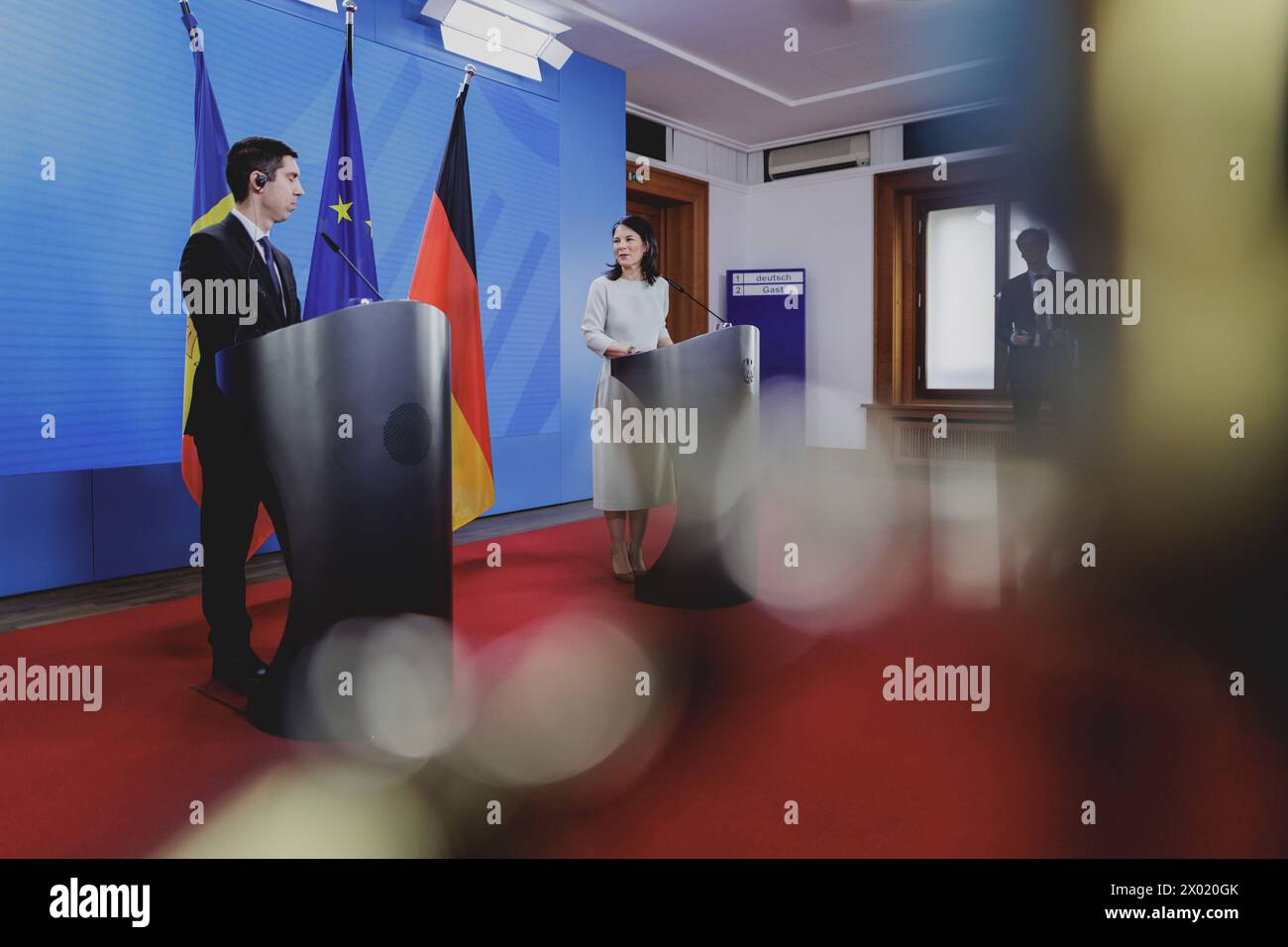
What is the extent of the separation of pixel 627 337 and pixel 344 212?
1.41 meters

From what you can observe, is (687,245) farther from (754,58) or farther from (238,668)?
(238,668)

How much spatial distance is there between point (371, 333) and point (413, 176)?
2842 millimetres

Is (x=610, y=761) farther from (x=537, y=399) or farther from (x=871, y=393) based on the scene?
(x=871, y=393)

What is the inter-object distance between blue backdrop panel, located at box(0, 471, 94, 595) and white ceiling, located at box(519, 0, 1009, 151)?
3.31m

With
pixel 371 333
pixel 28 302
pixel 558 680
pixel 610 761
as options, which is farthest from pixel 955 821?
pixel 28 302

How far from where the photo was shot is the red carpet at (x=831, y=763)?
1.24 meters

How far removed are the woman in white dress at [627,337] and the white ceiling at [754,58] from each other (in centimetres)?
157

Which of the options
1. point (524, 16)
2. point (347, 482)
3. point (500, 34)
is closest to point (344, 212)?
point (500, 34)

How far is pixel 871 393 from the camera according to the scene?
6828 millimetres

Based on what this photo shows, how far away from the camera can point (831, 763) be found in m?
1.56

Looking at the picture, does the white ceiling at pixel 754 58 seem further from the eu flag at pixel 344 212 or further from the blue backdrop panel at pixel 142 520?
the blue backdrop panel at pixel 142 520

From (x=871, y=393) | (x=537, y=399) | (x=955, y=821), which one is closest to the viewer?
(x=955, y=821)

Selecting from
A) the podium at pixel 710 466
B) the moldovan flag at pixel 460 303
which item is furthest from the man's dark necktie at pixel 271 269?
the moldovan flag at pixel 460 303

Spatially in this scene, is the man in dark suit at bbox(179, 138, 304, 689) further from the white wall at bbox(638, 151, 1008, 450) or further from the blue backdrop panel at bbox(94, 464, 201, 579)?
the white wall at bbox(638, 151, 1008, 450)
